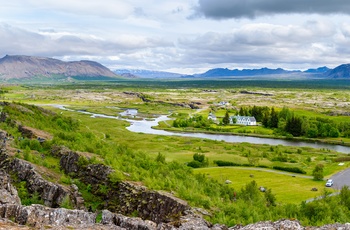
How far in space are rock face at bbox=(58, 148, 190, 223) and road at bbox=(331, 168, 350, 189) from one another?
4835cm

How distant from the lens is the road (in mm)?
67938

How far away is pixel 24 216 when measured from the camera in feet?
62.4

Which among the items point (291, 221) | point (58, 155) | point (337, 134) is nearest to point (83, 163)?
point (58, 155)

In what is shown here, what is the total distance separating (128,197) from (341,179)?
57.9 m

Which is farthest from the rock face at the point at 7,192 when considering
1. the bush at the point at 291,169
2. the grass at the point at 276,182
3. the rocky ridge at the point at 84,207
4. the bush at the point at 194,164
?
the bush at the point at 291,169

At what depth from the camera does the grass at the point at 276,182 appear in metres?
59.1

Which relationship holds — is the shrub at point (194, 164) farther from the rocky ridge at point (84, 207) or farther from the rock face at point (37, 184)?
the rock face at point (37, 184)

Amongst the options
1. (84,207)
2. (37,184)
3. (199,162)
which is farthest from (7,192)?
(199,162)

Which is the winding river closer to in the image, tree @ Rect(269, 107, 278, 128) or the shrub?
tree @ Rect(269, 107, 278, 128)

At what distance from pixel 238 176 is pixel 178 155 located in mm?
22581

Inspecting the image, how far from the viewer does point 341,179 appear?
241 ft

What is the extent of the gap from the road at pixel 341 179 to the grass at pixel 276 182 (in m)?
2.61

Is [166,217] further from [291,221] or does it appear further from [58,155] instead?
[58,155]

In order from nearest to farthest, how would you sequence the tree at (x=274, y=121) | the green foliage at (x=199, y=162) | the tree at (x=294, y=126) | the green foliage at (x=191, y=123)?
the green foliage at (x=199, y=162) < the tree at (x=294, y=126) < the green foliage at (x=191, y=123) < the tree at (x=274, y=121)
